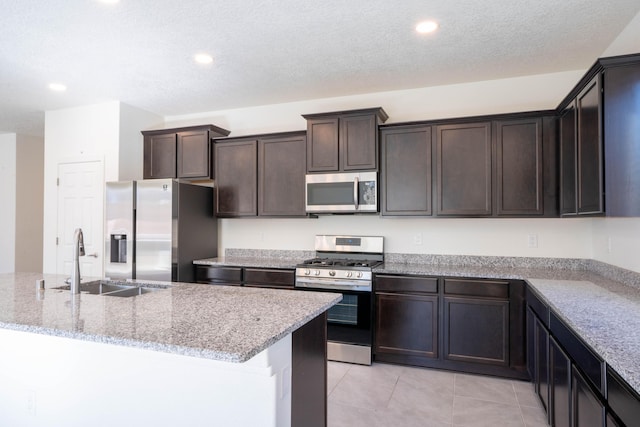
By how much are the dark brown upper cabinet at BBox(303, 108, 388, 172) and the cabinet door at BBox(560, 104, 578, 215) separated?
1.50 m

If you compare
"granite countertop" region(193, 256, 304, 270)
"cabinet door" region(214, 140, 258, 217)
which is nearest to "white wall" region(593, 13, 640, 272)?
"granite countertop" region(193, 256, 304, 270)

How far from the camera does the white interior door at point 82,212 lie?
424cm

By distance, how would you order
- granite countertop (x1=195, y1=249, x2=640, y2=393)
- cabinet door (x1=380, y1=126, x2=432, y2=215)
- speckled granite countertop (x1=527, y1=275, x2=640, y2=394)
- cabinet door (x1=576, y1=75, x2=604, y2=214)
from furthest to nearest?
cabinet door (x1=380, y1=126, x2=432, y2=215)
cabinet door (x1=576, y1=75, x2=604, y2=214)
granite countertop (x1=195, y1=249, x2=640, y2=393)
speckled granite countertop (x1=527, y1=275, x2=640, y2=394)

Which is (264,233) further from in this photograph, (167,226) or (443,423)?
(443,423)

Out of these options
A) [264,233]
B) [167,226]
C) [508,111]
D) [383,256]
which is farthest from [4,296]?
[508,111]

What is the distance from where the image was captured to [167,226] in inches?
147

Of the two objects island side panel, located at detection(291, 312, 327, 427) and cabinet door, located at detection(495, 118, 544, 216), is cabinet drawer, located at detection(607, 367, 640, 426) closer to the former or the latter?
island side panel, located at detection(291, 312, 327, 427)

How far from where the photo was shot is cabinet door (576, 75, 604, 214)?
2113 mm

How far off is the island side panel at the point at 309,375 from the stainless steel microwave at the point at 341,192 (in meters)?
1.75

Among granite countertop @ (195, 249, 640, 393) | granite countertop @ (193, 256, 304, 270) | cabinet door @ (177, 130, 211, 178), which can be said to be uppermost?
cabinet door @ (177, 130, 211, 178)

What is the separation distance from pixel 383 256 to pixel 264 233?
144 centimetres

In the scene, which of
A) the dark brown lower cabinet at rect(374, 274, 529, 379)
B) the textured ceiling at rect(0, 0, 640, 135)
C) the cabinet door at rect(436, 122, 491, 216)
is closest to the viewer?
the textured ceiling at rect(0, 0, 640, 135)

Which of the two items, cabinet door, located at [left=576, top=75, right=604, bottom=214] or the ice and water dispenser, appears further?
the ice and water dispenser

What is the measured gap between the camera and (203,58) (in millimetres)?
3100
